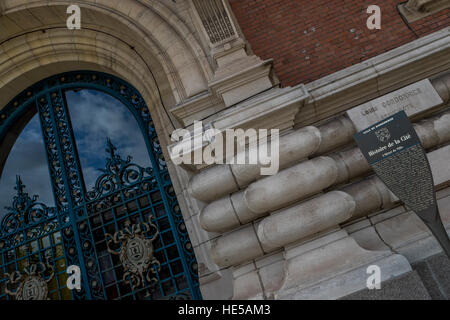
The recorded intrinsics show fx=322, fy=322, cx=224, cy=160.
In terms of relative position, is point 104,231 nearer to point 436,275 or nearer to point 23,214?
point 23,214

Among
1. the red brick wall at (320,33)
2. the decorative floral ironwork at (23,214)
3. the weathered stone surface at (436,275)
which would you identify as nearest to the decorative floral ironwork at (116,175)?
the decorative floral ironwork at (23,214)

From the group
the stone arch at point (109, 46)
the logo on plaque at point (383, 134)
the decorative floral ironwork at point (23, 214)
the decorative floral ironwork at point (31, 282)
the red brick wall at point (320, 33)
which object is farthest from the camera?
the decorative floral ironwork at point (23, 214)

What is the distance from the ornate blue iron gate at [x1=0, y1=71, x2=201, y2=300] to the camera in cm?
477

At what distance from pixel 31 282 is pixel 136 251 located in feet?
6.21

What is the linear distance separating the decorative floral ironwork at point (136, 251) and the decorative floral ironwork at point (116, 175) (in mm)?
699

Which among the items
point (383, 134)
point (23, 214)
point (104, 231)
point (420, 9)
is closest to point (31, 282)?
point (23, 214)

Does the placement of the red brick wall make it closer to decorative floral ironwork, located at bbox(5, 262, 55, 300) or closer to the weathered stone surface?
the weathered stone surface

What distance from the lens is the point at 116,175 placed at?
17.4 feet

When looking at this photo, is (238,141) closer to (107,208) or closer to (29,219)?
(107,208)

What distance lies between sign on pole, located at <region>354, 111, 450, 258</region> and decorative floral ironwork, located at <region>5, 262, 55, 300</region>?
16.8 feet

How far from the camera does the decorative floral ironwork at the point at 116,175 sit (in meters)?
5.22

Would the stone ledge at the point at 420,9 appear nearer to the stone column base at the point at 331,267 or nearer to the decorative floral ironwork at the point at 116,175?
the stone column base at the point at 331,267

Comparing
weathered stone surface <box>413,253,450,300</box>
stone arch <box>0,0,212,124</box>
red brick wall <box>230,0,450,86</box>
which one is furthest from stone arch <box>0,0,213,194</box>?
weathered stone surface <box>413,253,450,300</box>
